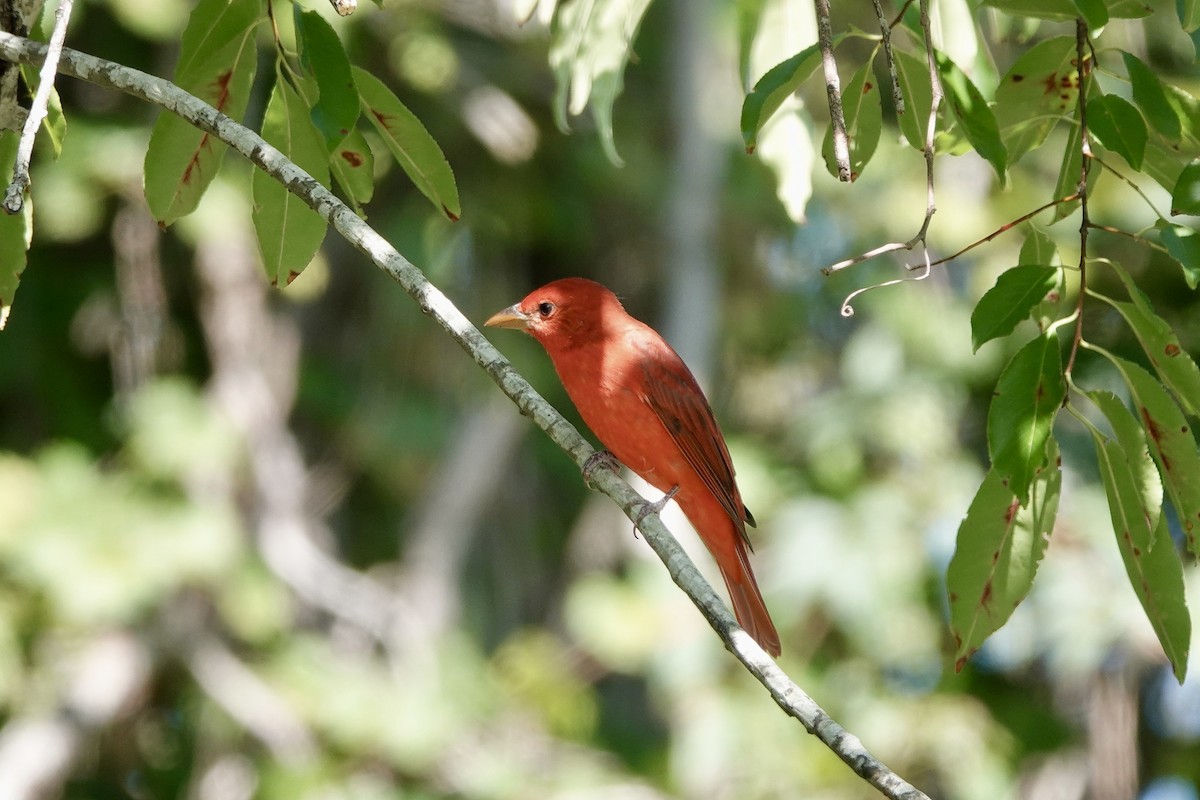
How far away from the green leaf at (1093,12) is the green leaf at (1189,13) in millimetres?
148

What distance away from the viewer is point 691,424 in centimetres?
432

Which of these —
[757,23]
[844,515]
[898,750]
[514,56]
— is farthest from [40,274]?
[757,23]

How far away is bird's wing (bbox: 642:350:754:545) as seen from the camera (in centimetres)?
428

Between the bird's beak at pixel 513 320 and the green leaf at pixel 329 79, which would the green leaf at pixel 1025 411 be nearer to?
the green leaf at pixel 329 79

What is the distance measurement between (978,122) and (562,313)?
247 cm

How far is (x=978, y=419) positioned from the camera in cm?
791

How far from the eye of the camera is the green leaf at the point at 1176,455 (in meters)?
2.17

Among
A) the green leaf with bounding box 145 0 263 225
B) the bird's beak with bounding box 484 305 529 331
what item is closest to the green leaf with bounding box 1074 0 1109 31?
the green leaf with bounding box 145 0 263 225

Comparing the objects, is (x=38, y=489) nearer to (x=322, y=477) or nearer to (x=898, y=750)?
(x=322, y=477)

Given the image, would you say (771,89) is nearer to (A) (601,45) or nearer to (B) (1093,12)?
(B) (1093,12)

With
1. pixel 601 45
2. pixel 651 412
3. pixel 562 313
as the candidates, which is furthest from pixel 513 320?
pixel 601 45

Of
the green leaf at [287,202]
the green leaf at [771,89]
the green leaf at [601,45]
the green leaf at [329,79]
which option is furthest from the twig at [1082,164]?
the green leaf at [287,202]

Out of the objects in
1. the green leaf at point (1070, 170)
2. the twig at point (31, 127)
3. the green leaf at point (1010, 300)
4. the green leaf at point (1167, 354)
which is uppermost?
the twig at point (31, 127)

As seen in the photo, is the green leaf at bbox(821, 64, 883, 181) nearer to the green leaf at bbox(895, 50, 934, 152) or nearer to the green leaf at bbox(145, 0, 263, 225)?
the green leaf at bbox(895, 50, 934, 152)
